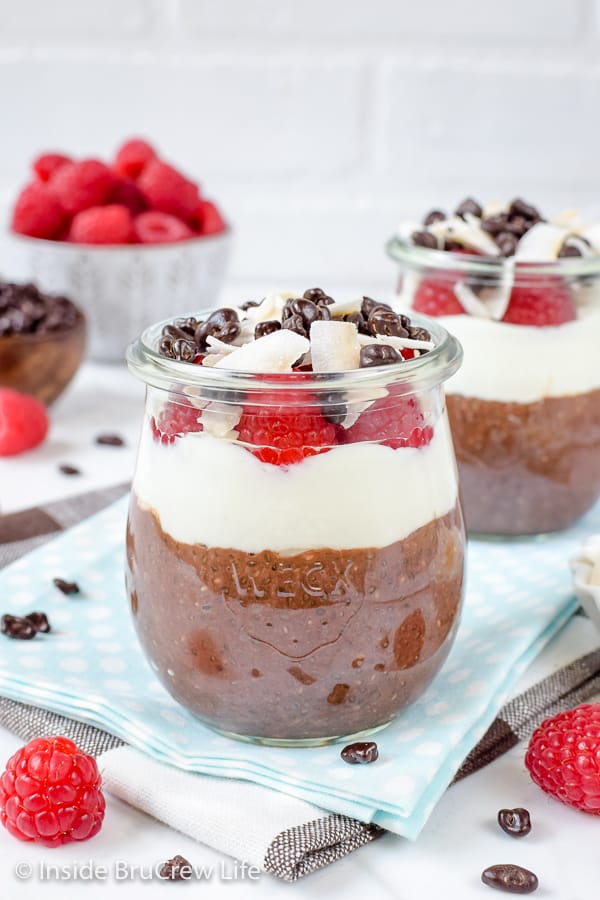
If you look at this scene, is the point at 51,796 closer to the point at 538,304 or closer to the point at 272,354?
the point at 272,354

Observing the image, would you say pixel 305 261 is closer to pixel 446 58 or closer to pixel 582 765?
pixel 446 58

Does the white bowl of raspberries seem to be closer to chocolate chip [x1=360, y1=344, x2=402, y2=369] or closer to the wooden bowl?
the wooden bowl

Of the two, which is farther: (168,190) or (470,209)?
(168,190)

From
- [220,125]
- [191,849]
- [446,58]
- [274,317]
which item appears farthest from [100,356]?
[191,849]

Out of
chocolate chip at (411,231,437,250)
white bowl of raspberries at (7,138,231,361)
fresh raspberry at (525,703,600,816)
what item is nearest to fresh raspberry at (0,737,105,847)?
fresh raspberry at (525,703,600,816)

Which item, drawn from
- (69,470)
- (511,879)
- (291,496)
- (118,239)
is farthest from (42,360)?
(511,879)

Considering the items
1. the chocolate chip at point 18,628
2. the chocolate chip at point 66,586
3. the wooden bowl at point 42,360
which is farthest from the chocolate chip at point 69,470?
the chocolate chip at point 18,628
